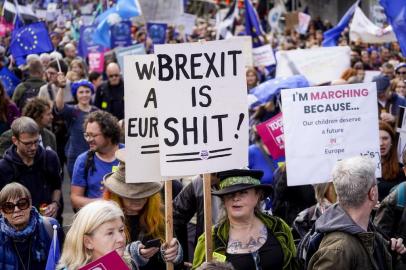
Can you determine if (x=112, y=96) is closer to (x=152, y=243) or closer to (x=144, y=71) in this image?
(x=144, y=71)

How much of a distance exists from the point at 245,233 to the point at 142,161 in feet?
2.68

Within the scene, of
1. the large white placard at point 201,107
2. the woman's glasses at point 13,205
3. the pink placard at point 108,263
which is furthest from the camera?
the woman's glasses at point 13,205

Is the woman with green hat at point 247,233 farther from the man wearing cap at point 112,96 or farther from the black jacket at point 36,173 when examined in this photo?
the man wearing cap at point 112,96

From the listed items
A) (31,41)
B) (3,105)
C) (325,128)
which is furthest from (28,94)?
(325,128)

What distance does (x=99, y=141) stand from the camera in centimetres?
720

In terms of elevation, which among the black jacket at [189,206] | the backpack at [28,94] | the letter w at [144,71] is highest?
the letter w at [144,71]

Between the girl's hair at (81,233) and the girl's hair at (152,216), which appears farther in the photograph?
the girl's hair at (152,216)

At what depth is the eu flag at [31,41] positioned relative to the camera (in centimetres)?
1341

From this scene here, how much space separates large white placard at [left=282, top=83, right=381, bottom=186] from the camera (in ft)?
20.2

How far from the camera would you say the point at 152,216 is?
18.7 ft

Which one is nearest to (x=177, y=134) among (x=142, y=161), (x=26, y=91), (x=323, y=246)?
(x=142, y=161)

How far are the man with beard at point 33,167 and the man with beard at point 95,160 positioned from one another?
296 millimetres

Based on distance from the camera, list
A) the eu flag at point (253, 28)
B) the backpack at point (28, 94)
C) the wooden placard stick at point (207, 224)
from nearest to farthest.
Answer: the wooden placard stick at point (207, 224) → the backpack at point (28, 94) → the eu flag at point (253, 28)

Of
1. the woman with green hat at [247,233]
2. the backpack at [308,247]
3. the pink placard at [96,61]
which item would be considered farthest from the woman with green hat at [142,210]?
the pink placard at [96,61]
